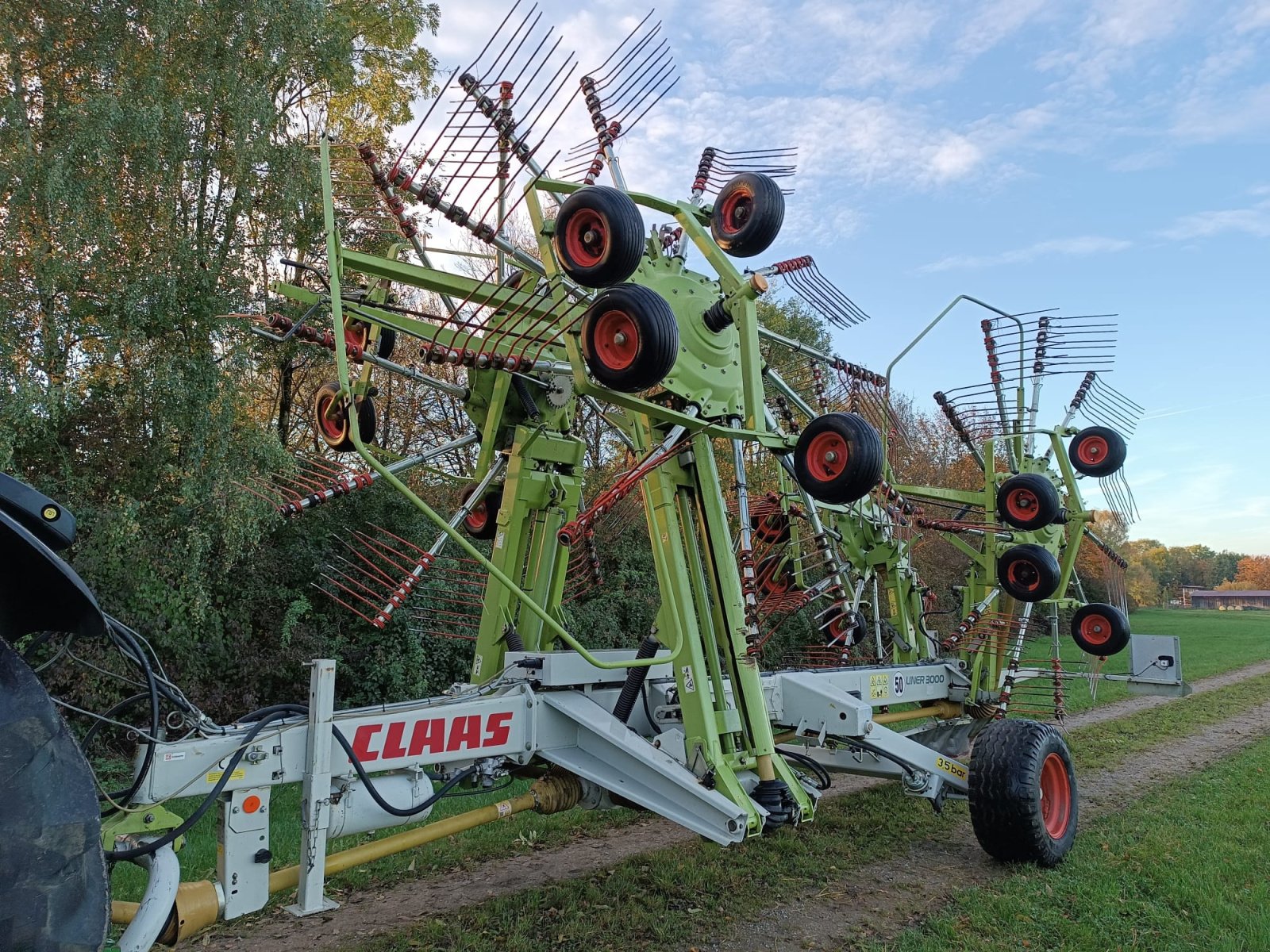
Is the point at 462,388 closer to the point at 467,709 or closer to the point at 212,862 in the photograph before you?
the point at 467,709

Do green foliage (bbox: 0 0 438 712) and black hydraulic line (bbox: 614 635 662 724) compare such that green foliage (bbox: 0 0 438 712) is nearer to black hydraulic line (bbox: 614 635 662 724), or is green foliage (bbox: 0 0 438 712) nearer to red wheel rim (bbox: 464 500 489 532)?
red wheel rim (bbox: 464 500 489 532)

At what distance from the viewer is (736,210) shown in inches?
207

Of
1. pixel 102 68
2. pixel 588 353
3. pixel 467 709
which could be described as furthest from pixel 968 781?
pixel 102 68

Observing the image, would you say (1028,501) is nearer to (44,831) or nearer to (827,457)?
(827,457)

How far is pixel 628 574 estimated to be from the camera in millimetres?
15062

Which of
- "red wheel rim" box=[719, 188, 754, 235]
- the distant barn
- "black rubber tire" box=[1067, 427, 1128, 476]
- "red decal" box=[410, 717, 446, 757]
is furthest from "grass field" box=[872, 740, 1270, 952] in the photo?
the distant barn

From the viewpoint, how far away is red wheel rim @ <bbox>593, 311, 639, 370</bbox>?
414 centimetres

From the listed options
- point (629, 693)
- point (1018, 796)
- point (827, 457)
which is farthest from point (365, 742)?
point (1018, 796)

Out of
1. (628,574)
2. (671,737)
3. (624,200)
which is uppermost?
(624,200)

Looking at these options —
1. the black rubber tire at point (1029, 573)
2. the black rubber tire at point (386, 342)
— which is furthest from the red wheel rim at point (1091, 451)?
the black rubber tire at point (386, 342)

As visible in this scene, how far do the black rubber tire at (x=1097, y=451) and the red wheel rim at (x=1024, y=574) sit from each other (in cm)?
165

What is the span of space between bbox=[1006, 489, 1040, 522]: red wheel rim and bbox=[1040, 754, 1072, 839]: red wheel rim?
123 inches

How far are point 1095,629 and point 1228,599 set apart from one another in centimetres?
10326

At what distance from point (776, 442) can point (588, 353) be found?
1229 millimetres
